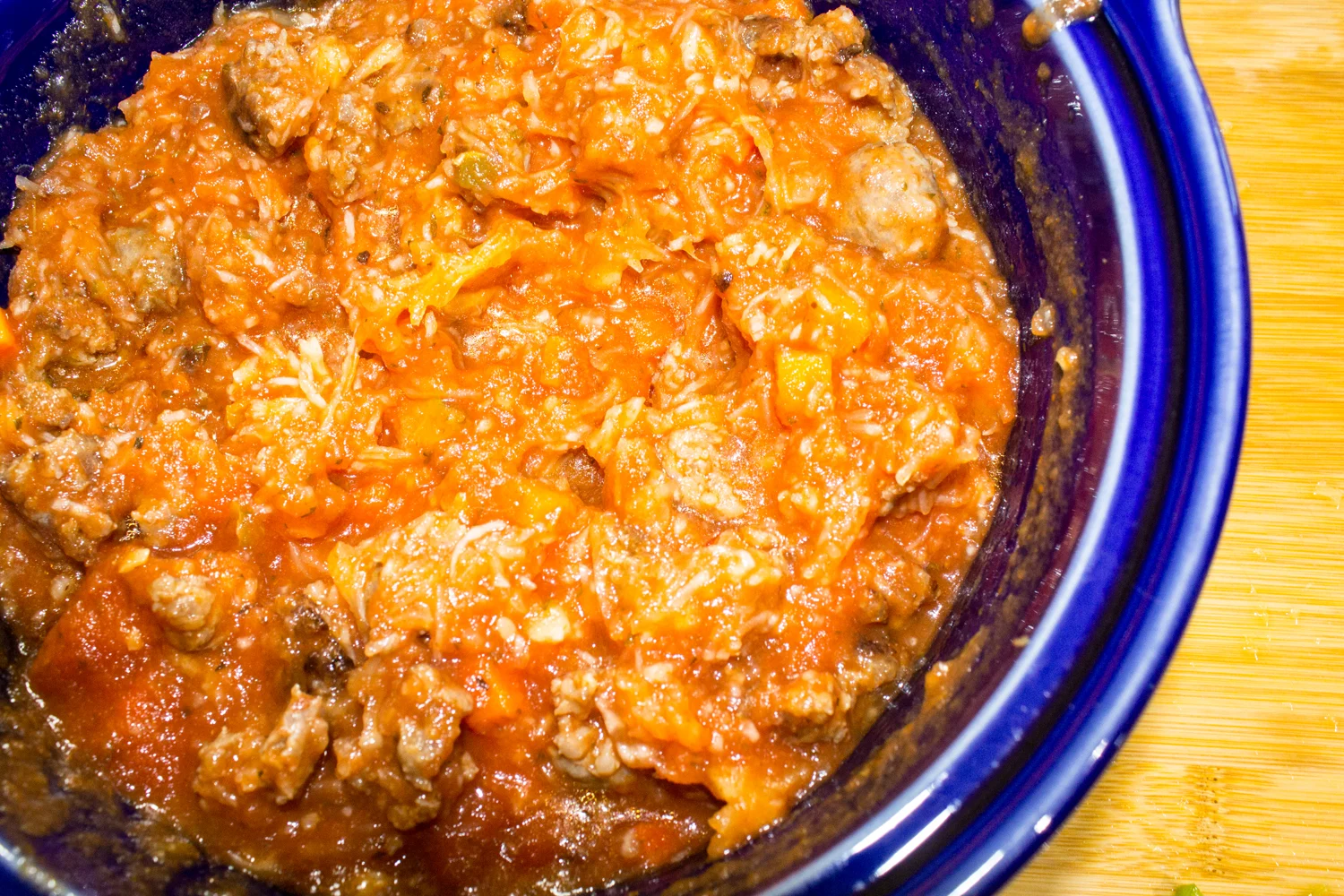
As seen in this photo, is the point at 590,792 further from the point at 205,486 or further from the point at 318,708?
the point at 205,486

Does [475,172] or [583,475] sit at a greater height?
[475,172]

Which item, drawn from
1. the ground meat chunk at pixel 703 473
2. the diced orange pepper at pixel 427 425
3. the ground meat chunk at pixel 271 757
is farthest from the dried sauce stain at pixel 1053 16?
the ground meat chunk at pixel 271 757

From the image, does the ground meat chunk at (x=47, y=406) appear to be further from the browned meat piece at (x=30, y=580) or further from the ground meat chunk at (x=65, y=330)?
the browned meat piece at (x=30, y=580)

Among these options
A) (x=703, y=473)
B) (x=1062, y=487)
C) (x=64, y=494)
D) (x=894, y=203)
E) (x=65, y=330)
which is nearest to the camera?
(x=1062, y=487)

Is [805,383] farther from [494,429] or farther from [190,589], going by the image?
[190,589]

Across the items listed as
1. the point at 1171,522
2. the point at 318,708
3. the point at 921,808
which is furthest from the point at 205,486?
the point at 1171,522

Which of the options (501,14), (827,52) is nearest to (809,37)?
(827,52)

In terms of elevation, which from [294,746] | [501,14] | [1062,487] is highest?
[501,14]
